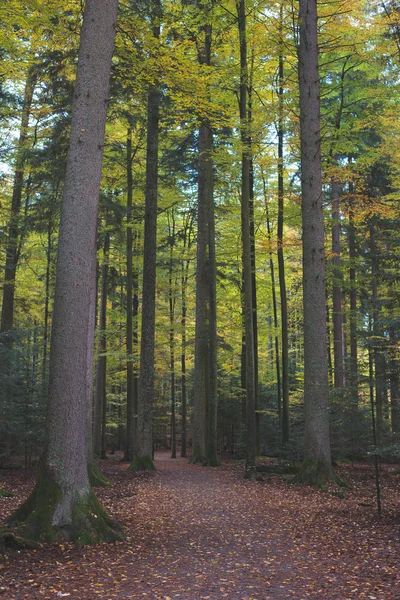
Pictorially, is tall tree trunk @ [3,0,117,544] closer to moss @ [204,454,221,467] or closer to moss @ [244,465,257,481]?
moss @ [244,465,257,481]

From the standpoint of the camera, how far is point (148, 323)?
1332 cm

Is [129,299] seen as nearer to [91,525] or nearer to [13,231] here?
[13,231]

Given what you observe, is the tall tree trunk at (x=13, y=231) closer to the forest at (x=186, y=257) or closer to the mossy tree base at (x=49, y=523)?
the forest at (x=186, y=257)

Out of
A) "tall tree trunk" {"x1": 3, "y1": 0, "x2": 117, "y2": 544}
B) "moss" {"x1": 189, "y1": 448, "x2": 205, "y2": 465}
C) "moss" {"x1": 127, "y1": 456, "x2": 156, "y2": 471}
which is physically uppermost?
"tall tree trunk" {"x1": 3, "y1": 0, "x2": 117, "y2": 544}

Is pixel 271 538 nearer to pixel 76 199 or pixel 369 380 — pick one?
pixel 369 380

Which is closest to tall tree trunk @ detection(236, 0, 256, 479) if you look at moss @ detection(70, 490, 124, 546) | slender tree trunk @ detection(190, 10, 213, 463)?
slender tree trunk @ detection(190, 10, 213, 463)

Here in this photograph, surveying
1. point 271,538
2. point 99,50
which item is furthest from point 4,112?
point 271,538

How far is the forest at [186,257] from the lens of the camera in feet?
17.7

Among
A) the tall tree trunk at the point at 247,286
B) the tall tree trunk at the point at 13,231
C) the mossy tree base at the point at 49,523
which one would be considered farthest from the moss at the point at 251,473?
the tall tree trunk at the point at 13,231

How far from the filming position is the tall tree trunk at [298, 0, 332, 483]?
1036cm

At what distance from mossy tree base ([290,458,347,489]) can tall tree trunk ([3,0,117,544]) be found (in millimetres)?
5718

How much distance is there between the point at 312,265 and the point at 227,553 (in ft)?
23.4

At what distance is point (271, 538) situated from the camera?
239 inches

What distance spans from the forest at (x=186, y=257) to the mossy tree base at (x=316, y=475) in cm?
3
